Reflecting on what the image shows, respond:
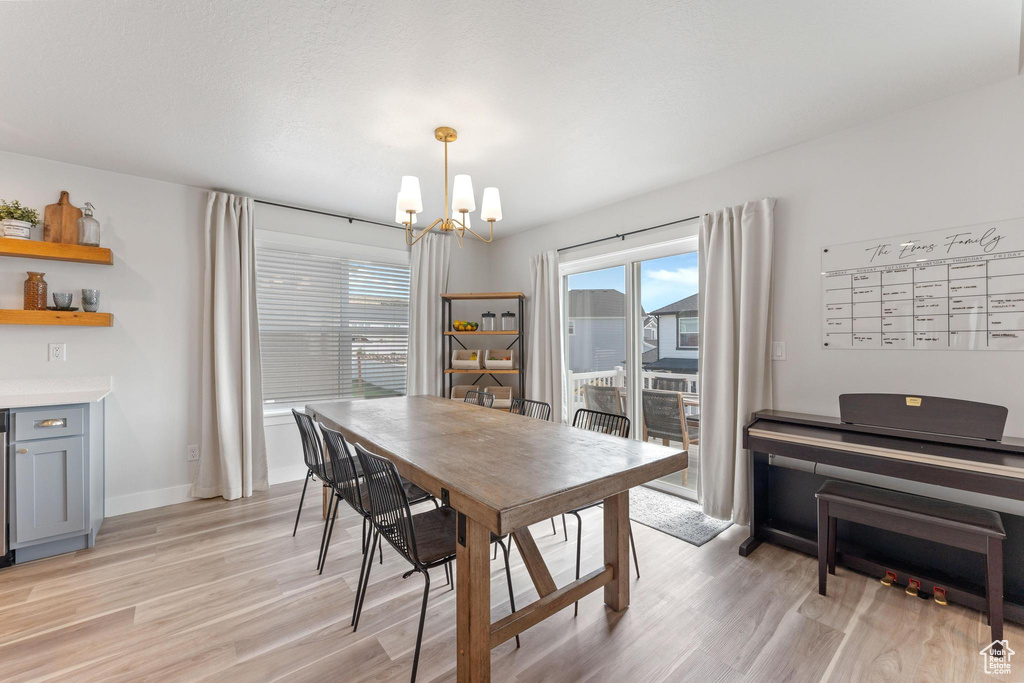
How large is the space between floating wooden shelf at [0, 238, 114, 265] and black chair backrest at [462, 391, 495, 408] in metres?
2.85

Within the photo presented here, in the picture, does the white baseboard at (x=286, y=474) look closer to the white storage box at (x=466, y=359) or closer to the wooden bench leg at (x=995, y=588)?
the white storage box at (x=466, y=359)

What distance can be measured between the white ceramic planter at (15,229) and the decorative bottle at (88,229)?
0.25 m

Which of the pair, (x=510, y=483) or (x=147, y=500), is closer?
(x=510, y=483)

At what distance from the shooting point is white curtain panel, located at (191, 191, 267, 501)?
11.3 feet

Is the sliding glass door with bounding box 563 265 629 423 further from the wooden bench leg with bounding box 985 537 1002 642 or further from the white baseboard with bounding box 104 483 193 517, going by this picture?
the white baseboard with bounding box 104 483 193 517

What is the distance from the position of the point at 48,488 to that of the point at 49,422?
1.28 feet

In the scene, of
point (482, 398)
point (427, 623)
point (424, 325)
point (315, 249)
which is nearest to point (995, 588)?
point (427, 623)

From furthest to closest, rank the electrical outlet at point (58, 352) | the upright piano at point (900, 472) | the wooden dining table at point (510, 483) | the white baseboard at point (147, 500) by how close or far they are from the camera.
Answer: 1. the white baseboard at point (147, 500)
2. the electrical outlet at point (58, 352)
3. the upright piano at point (900, 472)
4. the wooden dining table at point (510, 483)

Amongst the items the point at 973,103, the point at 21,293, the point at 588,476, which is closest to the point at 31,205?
the point at 21,293

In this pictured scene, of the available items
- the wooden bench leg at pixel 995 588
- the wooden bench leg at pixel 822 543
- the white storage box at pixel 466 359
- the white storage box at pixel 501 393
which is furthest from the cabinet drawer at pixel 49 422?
the wooden bench leg at pixel 995 588

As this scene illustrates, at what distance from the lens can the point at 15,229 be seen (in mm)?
2736

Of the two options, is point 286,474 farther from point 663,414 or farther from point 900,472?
point 900,472

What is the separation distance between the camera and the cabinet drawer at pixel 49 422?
2.41 meters

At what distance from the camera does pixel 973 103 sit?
2145 mm
